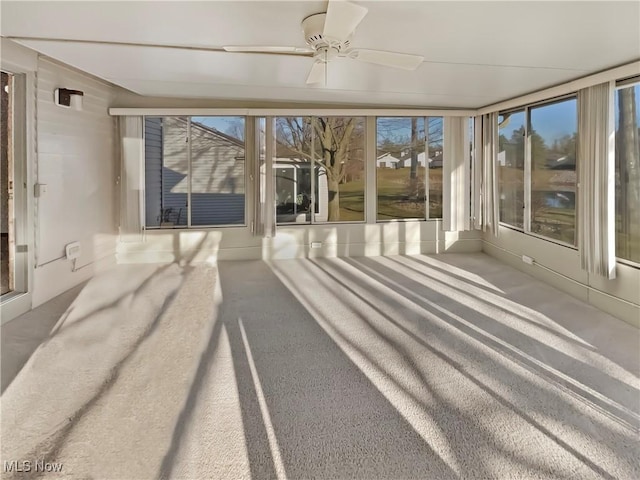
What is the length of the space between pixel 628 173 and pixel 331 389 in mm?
3333

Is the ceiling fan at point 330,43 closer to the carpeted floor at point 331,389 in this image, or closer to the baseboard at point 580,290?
the carpeted floor at point 331,389

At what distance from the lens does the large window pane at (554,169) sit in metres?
4.43

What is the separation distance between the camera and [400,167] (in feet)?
21.0

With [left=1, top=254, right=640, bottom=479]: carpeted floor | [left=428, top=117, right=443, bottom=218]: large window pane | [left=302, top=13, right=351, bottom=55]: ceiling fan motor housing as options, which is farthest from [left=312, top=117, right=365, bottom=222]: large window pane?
[left=302, top=13, right=351, bottom=55]: ceiling fan motor housing

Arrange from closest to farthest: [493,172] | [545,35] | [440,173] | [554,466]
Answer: [554,466], [545,35], [493,172], [440,173]

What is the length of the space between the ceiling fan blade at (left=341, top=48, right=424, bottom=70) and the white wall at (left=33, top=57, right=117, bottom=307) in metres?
3.32

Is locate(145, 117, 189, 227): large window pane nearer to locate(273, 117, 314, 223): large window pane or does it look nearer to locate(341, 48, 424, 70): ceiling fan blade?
locate(273, 117, 314, 223): large window pane

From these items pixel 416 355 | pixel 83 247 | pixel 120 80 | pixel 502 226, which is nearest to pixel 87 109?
pixel 120 80

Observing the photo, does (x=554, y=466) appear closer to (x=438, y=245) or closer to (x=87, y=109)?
(x=438, y=245)

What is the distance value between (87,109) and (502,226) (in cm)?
591

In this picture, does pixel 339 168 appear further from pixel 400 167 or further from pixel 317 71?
pixel 317 71

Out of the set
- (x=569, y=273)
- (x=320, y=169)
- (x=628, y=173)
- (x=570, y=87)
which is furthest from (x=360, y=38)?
(x=569, y=273)

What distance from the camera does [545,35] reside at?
282 cm

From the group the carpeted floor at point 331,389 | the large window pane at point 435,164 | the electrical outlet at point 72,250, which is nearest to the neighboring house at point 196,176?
the electrical outlet at point 72,250
